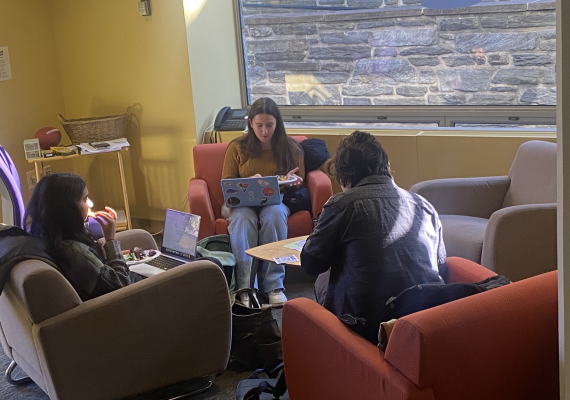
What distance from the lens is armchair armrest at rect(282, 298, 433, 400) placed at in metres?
1.73

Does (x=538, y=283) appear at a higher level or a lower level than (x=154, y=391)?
higher

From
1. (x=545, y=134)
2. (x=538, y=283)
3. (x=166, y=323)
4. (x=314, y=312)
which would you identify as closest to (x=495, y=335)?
(x=538, y=283)

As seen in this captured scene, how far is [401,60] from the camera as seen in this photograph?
4.50m

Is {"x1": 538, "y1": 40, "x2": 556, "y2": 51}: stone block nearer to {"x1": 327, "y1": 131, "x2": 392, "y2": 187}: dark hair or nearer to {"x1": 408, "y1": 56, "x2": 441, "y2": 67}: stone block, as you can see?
{"x1": 408, "y1": 56, "x2": 441, "y2": 67}: stone block

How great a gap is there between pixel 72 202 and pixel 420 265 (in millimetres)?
1295

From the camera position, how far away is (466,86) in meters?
4.29

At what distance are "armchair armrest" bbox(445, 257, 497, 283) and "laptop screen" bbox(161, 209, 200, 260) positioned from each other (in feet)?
3.61

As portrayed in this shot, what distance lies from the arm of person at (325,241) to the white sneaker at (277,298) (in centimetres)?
124

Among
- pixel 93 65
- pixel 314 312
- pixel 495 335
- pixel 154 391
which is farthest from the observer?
pixel 93 65

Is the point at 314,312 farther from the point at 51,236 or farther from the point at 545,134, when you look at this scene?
the point at 545,134

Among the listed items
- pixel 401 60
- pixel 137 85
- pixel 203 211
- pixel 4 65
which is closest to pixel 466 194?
pixel 401 60

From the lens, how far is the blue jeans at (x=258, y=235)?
356 cm

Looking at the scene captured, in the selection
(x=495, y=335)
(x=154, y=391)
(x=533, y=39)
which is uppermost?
(x=533, y=39)

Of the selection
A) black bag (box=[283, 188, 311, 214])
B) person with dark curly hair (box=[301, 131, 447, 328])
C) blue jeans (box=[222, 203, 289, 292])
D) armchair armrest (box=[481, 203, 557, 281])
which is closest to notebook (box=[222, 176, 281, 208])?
blue jeans (box=[222, 203, 289, 292])
